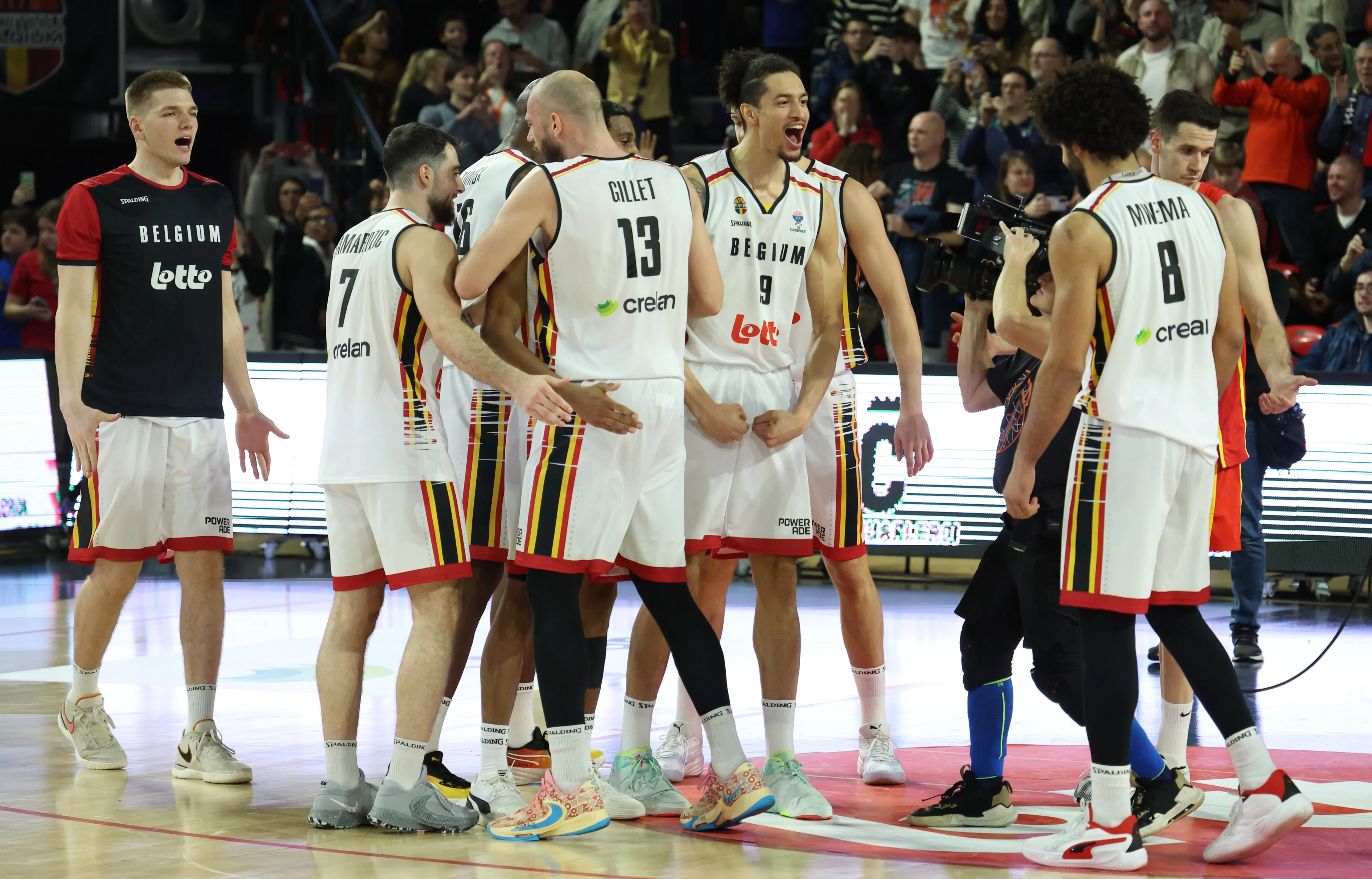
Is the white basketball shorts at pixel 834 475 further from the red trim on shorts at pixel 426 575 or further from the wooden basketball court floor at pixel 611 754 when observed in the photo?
the red trim on shorts at pixel 426 575

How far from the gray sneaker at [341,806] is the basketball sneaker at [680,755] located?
1.16 metres

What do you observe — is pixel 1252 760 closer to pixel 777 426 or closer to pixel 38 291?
pixel 777 426

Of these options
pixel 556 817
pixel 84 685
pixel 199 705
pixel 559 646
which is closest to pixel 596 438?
pixel 559 646

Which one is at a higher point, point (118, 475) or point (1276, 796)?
point (118, 475)

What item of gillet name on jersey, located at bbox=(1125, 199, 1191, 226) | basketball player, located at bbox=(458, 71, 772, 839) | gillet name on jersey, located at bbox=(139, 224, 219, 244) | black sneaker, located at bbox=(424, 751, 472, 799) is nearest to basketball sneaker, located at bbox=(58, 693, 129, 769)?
black sneaker, located at bbox=(424, 751, 472, 799)

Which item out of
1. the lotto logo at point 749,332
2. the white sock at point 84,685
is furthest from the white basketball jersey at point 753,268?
the white sock at point 84,685

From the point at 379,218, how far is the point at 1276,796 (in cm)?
307

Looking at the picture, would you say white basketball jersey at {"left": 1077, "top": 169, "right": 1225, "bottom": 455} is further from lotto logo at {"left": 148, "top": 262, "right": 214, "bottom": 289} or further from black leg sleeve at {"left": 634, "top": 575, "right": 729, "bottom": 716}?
lotto logo at {"left": 148, "top": 262, "right": 214, "bottom": 289}

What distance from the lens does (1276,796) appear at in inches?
173

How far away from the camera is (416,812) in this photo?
481cm

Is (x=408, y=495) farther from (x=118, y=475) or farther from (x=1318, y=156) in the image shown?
(x=1318, y=156)

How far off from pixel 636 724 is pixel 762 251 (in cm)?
160

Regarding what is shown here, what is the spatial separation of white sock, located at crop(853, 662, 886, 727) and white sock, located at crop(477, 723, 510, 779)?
133 cm

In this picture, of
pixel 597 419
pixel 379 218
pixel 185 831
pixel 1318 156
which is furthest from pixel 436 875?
pixel 1318 156
